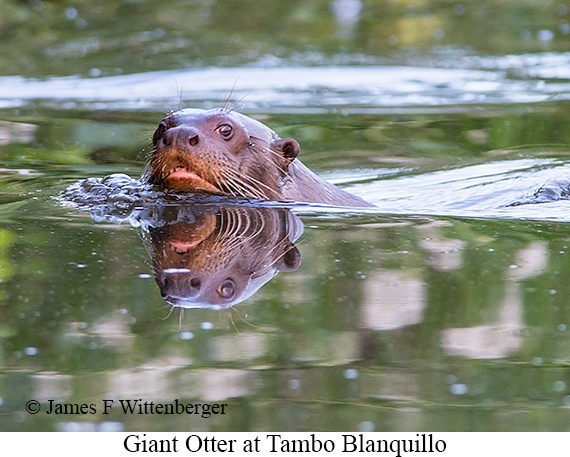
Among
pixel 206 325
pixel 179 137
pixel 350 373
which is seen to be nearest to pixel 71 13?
pixel 179 137

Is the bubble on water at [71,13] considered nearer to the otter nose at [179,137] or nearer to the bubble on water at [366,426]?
the otter nose at [179,137]

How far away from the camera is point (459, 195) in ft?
18.3

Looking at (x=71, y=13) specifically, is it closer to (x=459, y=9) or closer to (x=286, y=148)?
(x=459, y=9)

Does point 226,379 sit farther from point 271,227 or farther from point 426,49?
point 426,49

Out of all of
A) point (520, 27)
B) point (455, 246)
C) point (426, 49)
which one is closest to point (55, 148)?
point (455, 246)

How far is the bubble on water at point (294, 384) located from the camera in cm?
265

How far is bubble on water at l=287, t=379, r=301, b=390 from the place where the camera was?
2650mm

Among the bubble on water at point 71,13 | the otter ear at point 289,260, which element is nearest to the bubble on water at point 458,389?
the otter ear at point 289,260

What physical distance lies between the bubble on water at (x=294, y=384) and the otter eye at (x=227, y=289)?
556mm

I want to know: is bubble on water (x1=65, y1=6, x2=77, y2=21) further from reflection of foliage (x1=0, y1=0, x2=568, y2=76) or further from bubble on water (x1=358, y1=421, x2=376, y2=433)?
bubble on water (x1=358, y1=421, x2=376, y2=433)

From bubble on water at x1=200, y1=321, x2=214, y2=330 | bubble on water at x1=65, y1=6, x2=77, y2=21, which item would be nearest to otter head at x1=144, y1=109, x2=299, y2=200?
bubble on water at x1=200, y1=321, x2=214, y2=330

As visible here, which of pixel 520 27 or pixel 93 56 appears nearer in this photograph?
pixel 93 56

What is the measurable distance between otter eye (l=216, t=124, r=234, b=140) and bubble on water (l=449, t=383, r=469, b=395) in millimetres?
2140
